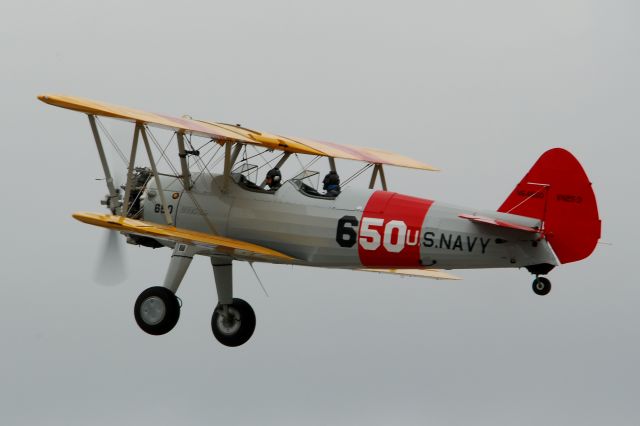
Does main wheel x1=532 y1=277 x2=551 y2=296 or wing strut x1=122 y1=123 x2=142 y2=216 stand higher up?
wing strut x1=122 y1=123 x2=142 y2=216

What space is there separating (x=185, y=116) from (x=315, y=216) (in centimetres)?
263

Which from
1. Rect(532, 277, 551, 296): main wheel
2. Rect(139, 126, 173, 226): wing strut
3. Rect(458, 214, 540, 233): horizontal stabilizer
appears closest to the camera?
Rect(532, 277, 551, 296): main wheel

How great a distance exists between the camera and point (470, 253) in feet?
78.1

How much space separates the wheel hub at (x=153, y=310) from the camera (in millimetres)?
24969

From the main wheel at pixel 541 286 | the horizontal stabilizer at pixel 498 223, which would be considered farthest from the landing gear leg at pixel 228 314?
the main wheel at pixel 541 286

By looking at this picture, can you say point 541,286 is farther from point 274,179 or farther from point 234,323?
point 234,323

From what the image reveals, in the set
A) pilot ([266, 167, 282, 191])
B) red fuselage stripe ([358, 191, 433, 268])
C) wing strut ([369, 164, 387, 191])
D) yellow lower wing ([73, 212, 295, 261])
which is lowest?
yellow lower wing ([73, 212, 295, 261])

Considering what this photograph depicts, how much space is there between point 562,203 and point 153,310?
5757 millimetres

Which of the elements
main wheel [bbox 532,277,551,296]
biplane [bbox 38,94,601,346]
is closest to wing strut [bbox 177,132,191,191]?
biplane [bbox 38,94,601,346]

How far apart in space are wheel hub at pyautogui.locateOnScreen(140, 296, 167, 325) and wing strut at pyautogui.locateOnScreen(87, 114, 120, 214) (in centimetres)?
178

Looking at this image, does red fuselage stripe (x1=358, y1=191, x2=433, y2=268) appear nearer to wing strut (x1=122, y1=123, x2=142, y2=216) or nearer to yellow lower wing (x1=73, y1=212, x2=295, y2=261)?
yellow lower wing (x1=73, y1=212, x2=295, y2=261)

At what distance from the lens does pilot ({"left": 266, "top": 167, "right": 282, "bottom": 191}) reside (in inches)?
→ 998

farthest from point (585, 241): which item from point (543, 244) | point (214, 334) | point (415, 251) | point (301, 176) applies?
point (214, 334)

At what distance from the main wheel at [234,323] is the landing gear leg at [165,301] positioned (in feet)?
3.58
